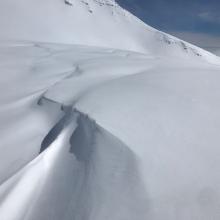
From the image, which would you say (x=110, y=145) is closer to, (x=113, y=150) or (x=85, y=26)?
(x=113, y=150)

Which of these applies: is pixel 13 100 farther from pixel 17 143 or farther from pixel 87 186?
pixel 87 186

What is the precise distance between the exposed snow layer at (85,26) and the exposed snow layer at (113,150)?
2054cm

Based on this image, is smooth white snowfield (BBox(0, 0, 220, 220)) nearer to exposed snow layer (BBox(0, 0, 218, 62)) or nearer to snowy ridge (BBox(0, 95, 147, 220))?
snowy ridge (BBox(0, 95, 147, 220))

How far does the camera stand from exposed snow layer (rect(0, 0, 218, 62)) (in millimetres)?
28438

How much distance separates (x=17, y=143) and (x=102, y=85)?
1339mm

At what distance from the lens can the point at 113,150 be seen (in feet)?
8.59

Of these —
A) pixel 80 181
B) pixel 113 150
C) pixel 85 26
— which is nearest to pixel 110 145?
pixel 113 150

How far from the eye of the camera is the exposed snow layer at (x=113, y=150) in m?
2.21

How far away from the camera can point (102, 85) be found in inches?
154

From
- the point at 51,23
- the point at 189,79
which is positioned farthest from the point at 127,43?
the point at 189,79

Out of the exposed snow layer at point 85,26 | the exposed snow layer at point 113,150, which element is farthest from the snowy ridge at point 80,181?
the exposed snow layer at point 85,26

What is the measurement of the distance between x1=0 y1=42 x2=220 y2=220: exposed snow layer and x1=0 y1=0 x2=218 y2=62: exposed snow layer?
20537 mm

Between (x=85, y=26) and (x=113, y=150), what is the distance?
122 ft

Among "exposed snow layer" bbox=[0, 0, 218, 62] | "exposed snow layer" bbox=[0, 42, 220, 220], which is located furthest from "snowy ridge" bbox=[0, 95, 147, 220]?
"exposed snow layer" bbox=[0, 0, 218, 62]
